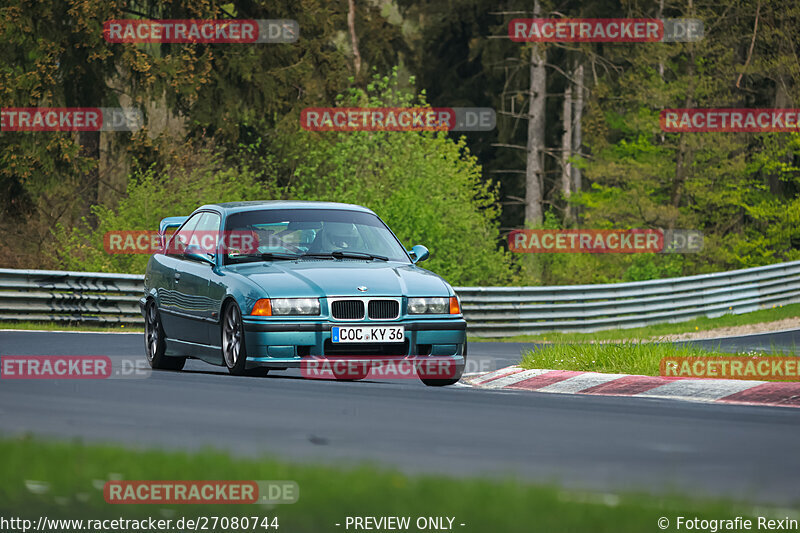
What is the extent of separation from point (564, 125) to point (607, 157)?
567 centimetres

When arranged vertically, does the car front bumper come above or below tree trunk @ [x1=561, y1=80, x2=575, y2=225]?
below

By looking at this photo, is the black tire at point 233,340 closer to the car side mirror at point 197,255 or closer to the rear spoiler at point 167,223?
the car side mirror at point 197,255

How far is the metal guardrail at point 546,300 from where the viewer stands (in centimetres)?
2514

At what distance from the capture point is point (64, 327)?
81.3ft

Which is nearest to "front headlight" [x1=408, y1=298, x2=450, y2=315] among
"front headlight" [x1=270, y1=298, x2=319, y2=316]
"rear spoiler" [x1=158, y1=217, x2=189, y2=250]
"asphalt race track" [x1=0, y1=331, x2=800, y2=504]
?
"asphalt race track" [x1=0, y1=331, x2=800, y2=504]

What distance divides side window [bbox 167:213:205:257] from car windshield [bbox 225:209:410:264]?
1004 mm

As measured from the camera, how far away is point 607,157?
159 feet

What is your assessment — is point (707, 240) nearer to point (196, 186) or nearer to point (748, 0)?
point (748, 0)

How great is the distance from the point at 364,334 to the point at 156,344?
3341 mm

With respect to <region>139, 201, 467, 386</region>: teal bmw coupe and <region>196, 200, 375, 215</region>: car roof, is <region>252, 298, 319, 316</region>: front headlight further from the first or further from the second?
<region>196, 200, 375, 215</region>: car roof

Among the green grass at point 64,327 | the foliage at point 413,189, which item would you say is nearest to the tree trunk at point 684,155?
the foliage at point 413,189

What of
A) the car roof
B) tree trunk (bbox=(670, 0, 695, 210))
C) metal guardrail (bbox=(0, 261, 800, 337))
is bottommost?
metal guardrail (bbox=(0, 261, 800, 337))

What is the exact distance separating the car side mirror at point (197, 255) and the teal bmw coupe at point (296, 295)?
0.04 feet

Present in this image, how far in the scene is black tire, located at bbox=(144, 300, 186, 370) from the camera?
14.9 m
